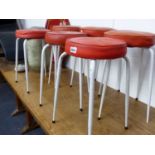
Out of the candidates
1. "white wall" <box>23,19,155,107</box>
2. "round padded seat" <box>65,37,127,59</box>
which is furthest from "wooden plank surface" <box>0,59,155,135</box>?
"round padded seat" <box>65,37,127,59</box>

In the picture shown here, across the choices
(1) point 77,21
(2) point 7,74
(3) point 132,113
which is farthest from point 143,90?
(2) point 7,74

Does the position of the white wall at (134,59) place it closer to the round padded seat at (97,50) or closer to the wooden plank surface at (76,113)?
the wooden plank surface at (76,113)

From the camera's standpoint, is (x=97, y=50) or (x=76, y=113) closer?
(x=97, y=50)

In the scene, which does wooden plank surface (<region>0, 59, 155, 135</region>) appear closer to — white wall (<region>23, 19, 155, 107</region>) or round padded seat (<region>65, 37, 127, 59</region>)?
white wall (<region>23, 19, 155, 107</region>)

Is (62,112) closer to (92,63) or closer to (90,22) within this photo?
(92,63)

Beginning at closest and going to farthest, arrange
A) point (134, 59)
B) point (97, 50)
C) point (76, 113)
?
point (97, 50), point (76, 113), point (134, 59)

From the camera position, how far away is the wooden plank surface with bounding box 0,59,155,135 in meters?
1.50

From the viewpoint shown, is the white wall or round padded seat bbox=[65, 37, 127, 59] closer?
round padded seat bbox=[65, 37, 127, 59]

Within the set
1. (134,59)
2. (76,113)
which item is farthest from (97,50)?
(134,59)

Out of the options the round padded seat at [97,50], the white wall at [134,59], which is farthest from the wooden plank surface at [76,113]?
the round padded seat at [97,50]

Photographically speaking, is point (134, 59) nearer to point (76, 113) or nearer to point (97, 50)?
point (76, 113)

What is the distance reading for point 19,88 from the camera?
2236 millimetres

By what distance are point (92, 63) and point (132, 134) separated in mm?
625

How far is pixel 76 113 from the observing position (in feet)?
5.66
